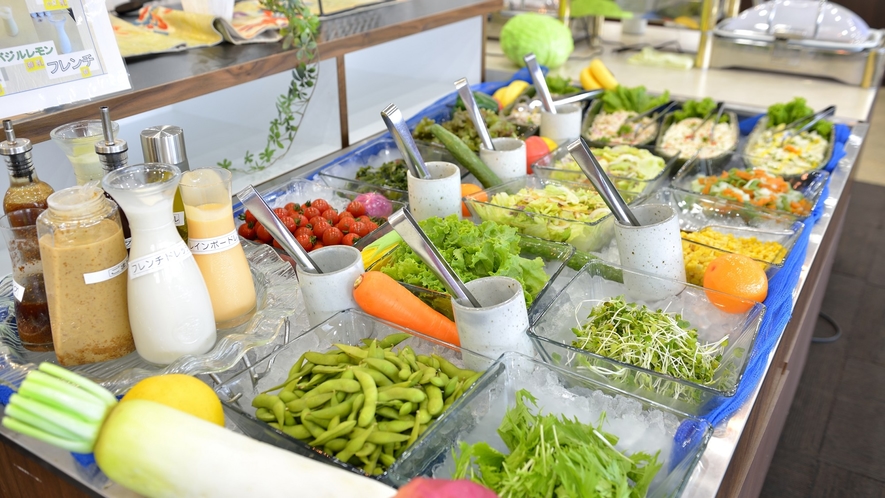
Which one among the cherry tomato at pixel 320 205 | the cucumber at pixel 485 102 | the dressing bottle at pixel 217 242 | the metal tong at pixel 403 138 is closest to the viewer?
the dressing bottle at pixel 217 242

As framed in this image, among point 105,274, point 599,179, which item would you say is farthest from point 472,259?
point 105,274

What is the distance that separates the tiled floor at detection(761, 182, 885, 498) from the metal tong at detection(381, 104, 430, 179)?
55.2 inches

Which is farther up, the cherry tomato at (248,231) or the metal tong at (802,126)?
the cherry tomato at (248,231)

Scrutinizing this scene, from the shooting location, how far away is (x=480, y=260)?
124 cm

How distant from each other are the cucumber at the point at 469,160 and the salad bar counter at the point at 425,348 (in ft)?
0.38

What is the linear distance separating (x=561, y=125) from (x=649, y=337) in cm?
104

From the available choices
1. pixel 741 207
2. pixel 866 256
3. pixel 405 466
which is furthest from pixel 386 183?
pixel 866 256

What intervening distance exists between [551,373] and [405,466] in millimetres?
266

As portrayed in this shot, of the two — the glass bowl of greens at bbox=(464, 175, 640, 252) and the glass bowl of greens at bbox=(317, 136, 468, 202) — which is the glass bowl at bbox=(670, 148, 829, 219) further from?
the glass bowl of greens at bbox=(317, 136, 468, 202)

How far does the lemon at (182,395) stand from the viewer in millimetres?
838

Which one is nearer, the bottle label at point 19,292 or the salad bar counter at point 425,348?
the salad bar counter at point 425,348

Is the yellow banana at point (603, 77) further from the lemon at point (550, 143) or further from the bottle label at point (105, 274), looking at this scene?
the bottle label at point (105, 274)

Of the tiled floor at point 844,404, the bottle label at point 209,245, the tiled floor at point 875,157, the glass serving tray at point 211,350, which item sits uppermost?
the bottle label at point 209,245

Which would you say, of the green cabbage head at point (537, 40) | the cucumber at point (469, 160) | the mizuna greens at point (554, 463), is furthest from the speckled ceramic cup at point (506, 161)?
the green cabbage head at point (537, 40)
